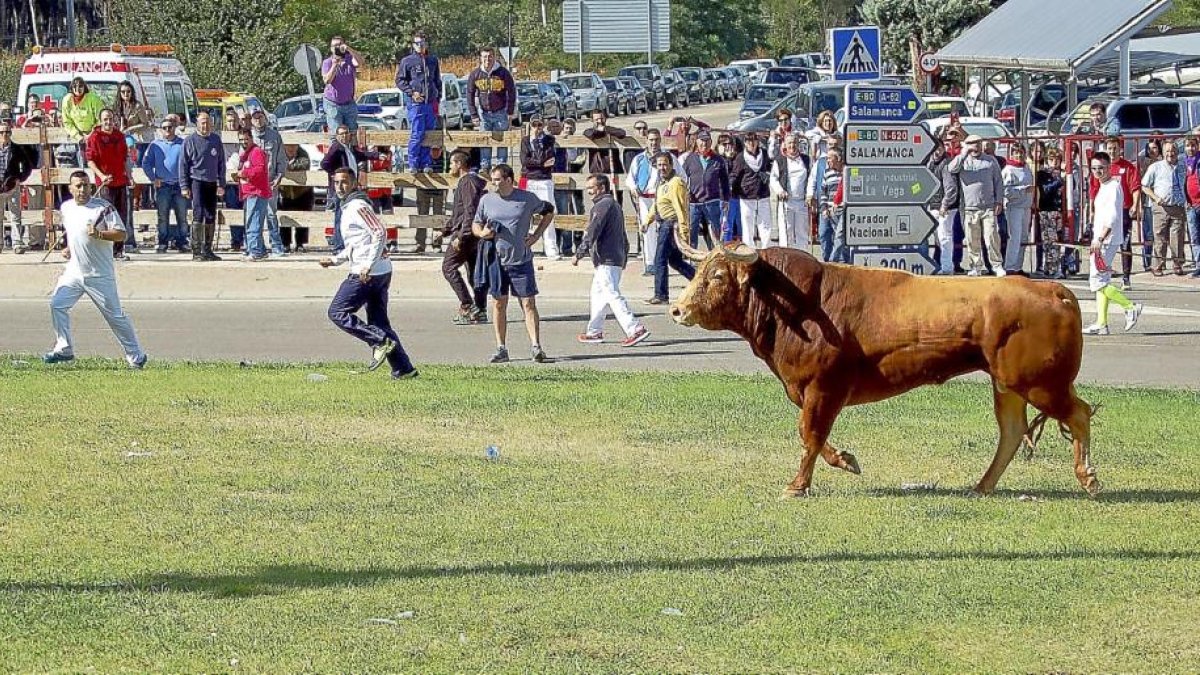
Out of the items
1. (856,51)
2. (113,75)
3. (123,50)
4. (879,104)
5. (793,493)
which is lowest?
(793,493)

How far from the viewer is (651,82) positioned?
233 feet

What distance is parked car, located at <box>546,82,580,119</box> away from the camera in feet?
201

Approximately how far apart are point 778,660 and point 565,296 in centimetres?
1716

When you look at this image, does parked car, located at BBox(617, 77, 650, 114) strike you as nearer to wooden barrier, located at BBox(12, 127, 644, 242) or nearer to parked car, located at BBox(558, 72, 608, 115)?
parked car, located at BBox(558, 72, 608, 115)

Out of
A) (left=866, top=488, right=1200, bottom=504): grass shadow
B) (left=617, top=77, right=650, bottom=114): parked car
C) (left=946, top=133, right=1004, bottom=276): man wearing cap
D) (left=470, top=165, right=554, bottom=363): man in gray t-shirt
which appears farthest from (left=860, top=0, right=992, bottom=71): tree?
(left=866, top=488, right=1200, bottom=504): grass shadow

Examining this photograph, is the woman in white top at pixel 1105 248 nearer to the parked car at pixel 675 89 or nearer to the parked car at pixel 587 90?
the parked car at pixel 587 90

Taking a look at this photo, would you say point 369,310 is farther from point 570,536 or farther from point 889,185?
point 570,536

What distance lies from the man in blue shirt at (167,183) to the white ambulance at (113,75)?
6.74 m

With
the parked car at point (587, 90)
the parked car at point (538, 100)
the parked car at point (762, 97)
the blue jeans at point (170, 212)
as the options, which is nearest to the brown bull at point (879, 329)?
the blue jeans at point (170, 212)

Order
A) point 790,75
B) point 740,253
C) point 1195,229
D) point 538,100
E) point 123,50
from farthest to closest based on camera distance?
point 790,75 < point 538,100 < point 123,50 < point 1195,229 < point 740,253

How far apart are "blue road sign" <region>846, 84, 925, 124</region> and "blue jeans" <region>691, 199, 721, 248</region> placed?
4.68 m

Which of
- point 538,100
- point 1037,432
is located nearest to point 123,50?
point 538,100

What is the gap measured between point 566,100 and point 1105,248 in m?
42.2

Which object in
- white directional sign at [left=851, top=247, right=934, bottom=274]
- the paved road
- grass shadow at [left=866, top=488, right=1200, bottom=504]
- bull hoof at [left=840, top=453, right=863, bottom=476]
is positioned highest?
white directional sign at [left=851, top=247, right=934, bottom=274]
